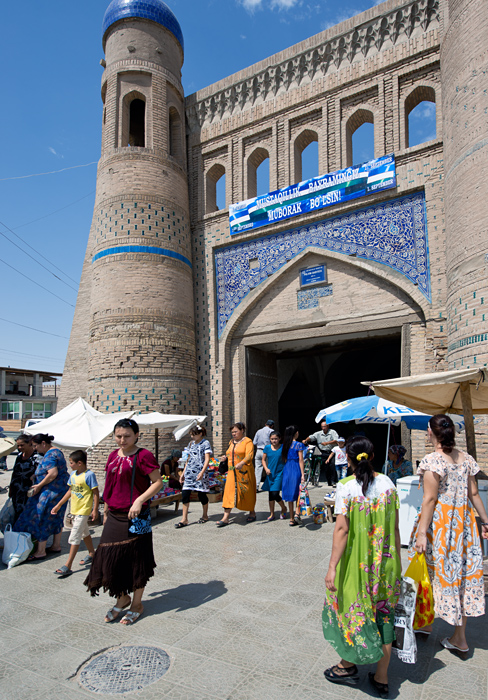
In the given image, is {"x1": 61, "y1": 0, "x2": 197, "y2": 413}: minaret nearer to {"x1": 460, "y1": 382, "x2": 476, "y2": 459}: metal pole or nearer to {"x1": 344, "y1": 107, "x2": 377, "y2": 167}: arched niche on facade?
{"x1": 344, "y1": 107, "x2": 377, "y2": 167}: arched niche on facade

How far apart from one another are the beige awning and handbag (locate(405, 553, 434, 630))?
154 cm

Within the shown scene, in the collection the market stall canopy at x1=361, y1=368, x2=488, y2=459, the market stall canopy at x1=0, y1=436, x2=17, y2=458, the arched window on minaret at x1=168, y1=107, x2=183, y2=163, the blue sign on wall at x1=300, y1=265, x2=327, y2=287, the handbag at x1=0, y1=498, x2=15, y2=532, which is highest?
the arched window on minaret at x1=168, y1=107, x2=183, y2=163

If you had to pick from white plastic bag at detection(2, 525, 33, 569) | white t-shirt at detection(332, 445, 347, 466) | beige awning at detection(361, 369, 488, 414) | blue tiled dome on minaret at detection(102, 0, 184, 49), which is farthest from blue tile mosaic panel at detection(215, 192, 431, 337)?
white plastic bag at detection(2, 525, 33, 569)

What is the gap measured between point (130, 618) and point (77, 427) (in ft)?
12.7

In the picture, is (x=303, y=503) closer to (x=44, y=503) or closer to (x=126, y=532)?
(x=44, y=503)

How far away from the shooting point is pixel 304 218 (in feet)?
35.7

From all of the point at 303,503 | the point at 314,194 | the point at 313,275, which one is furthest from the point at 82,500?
the point at 314,194

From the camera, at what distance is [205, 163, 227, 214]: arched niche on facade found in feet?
42.3

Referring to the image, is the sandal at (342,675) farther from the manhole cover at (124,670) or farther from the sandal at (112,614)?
the sandal at (112,614)

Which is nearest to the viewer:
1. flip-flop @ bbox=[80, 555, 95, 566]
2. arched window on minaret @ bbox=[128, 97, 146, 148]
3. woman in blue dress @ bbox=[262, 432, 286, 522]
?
flip-flop @ bbox=[80, 555, 95, 566]

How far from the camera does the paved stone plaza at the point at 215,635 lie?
2643 mm

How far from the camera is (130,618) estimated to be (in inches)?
138

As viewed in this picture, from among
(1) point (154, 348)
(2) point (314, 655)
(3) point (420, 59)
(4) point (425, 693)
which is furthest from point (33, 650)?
(3) point (420, 59)

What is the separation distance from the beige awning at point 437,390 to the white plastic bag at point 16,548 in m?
3.90
